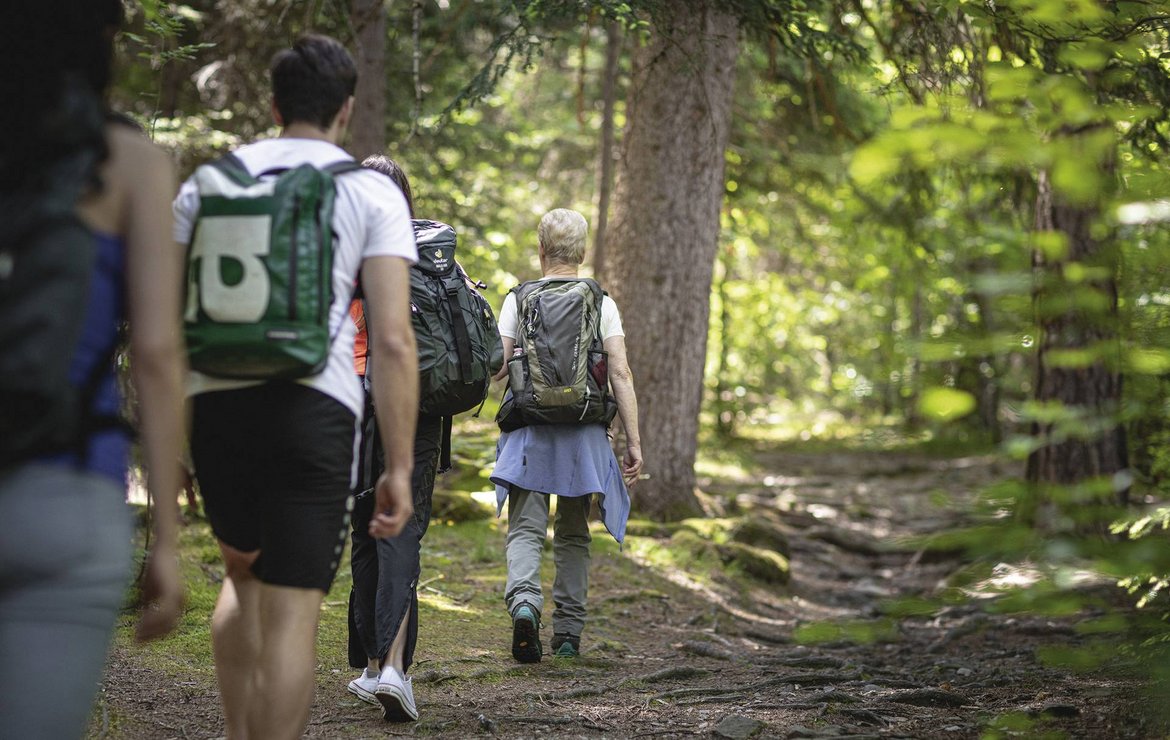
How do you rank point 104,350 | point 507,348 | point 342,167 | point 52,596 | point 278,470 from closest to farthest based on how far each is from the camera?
point 52,596 < point 104,350 < point 278,470 < point 342,167 < point 507,348

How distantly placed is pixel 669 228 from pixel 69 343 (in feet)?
23.8

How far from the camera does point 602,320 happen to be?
218 inches

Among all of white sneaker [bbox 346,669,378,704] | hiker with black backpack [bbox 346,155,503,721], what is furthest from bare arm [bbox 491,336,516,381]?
white sneaker [bbox 346,669,378,704]

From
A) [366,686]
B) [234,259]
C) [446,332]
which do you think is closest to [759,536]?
[366,686]

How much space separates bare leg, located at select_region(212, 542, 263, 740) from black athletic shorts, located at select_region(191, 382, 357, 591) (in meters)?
0.18

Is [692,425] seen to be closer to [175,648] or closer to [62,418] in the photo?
[175,648]

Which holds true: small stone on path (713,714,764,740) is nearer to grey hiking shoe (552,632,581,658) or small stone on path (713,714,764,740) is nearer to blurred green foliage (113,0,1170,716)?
blurred green foliage (113,0,1170,716)

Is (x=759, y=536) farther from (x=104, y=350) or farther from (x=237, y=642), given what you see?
(x=104, y=350)

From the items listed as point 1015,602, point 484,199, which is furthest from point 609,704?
point 484,199

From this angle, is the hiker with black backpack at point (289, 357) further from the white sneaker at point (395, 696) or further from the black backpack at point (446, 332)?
the black backpack at point (446, 332)

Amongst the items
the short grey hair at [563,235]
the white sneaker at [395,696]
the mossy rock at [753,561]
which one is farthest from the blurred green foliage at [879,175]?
the white sneaker at [395,696]

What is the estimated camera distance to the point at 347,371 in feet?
Result: 9.23

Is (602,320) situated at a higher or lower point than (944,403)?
higher

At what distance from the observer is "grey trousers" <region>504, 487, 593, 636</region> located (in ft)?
18.4
